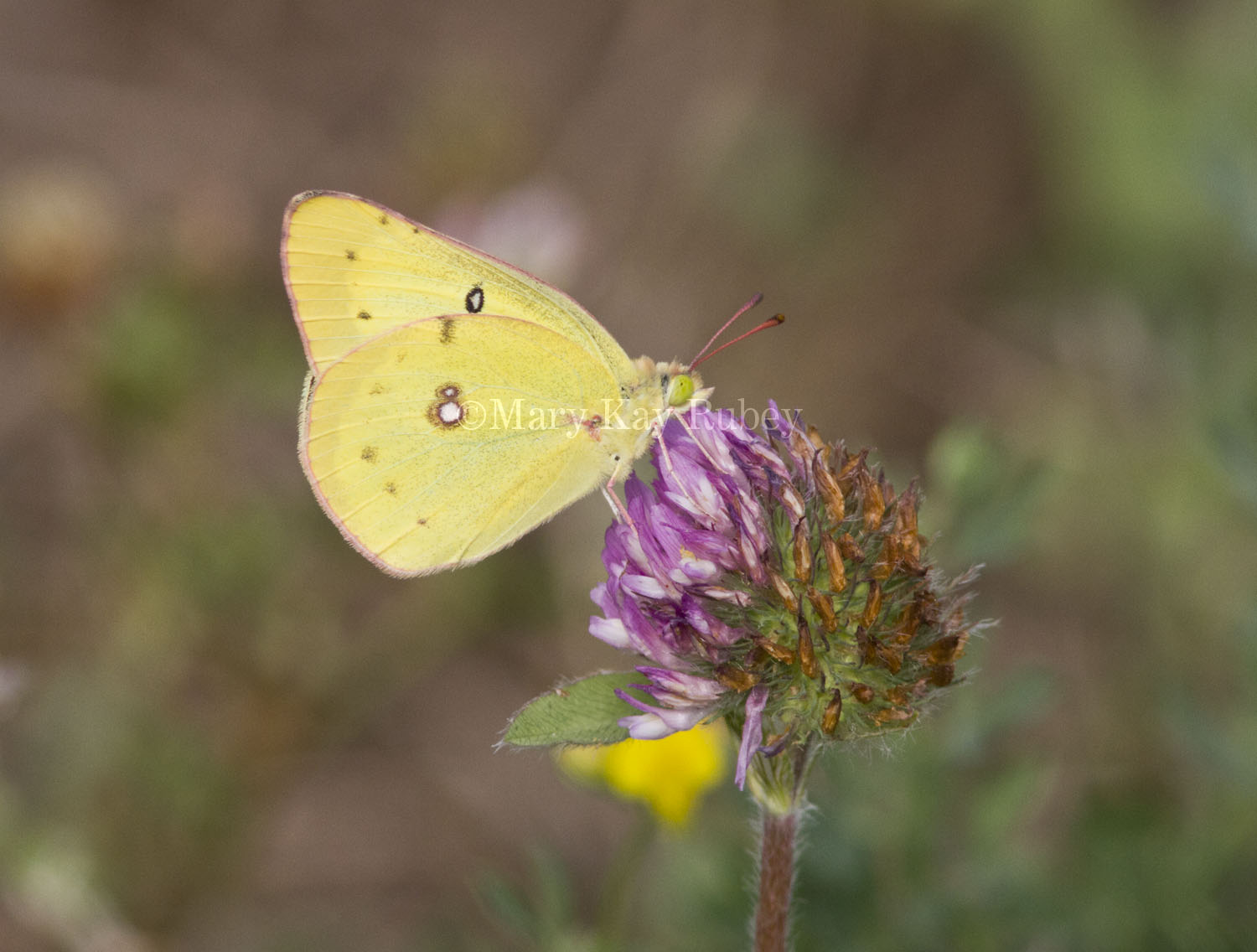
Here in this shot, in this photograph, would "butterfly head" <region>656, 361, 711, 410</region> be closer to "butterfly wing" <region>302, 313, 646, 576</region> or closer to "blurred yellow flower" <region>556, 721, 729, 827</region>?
"butterfly wing" <region>302, 313, 646, 576</region>

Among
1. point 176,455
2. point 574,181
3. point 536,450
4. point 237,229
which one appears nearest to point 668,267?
point 574,181

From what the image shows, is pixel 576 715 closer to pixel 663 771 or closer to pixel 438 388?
pixel 663 771

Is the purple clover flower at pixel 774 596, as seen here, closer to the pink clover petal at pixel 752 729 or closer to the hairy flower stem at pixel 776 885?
the pink clover petal at pixel 752 729

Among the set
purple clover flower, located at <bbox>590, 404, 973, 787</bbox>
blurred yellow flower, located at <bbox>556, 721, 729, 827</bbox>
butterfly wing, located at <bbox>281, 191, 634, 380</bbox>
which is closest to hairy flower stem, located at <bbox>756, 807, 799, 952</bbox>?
purple clover flower, located at <bbox>590, 404, 973, 787</bbox>

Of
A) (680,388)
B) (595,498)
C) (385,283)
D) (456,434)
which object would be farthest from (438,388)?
(595,498)

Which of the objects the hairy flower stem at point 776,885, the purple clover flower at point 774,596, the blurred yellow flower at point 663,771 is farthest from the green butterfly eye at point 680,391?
the hairy flower stem at point 776,885
